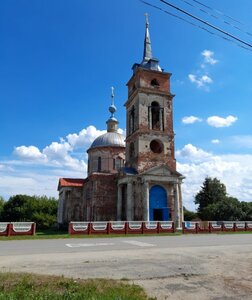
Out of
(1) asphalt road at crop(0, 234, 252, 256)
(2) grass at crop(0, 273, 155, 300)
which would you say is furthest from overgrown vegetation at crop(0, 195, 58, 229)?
(2) grass at crop(0, 273, 155, 300)

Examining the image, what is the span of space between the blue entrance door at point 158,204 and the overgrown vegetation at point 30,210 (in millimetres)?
29150

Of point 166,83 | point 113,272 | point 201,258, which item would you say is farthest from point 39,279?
point 166,83

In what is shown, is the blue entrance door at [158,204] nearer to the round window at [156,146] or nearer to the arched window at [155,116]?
the round window at [156,146]

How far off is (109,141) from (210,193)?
28.8 meters

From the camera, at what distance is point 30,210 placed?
61.9 meters

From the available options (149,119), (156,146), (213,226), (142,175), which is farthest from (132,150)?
(213,226)

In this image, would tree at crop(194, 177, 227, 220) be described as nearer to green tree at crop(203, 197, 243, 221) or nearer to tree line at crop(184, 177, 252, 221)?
tree line at crop(184, 177, 252, 221)

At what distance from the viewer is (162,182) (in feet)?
109

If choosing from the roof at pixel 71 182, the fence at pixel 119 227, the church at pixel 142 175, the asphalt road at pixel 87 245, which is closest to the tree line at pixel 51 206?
the roof at pixel 71 182

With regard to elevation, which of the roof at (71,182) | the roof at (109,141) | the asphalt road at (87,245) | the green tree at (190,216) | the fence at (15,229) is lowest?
the asphalt road at (87,245)

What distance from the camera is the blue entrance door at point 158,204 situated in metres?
32.7

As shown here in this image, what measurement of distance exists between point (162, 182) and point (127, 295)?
2773 centimetres

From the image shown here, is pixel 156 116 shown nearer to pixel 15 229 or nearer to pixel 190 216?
pixel 15 229

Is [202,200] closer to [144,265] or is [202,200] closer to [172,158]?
[172,158]
